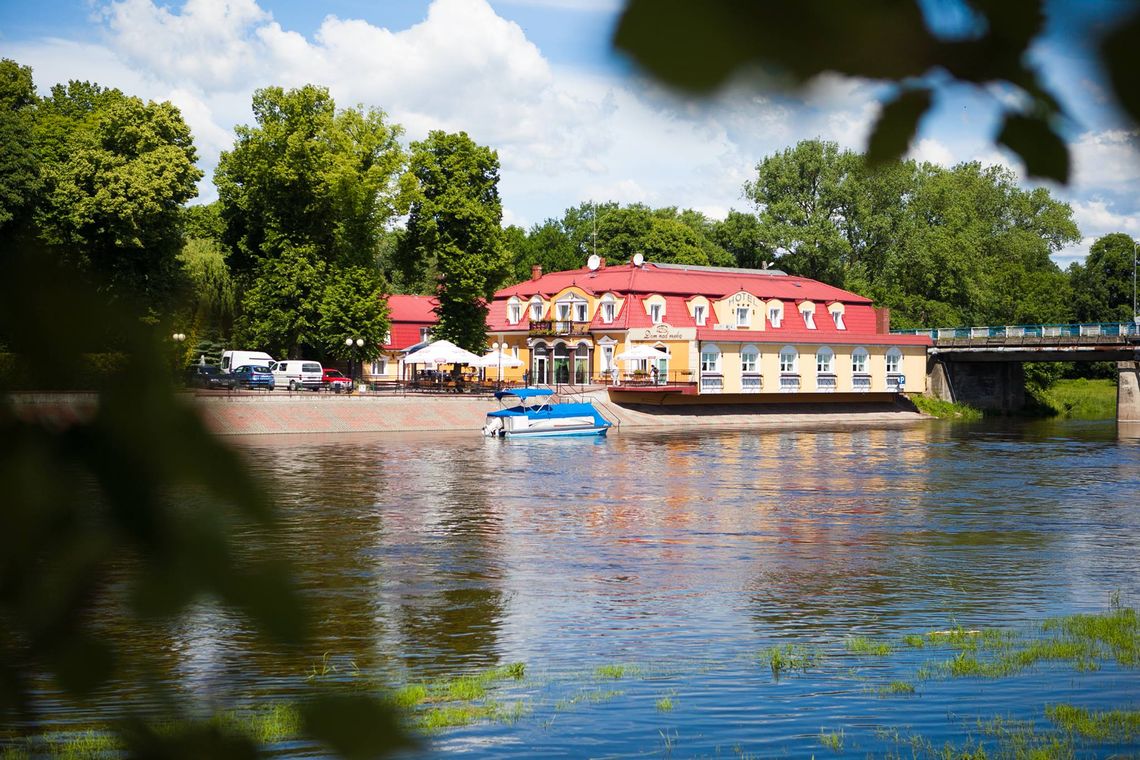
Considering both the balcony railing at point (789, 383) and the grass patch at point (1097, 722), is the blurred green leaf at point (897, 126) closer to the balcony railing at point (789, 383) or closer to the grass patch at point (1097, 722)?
the grass patch at point (1097, 722)

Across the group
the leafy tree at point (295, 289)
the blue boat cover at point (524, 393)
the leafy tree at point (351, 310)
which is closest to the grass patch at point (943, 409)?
the blue boat cover at point (524, 393)

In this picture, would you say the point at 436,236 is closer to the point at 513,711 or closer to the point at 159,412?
the point at 513,711

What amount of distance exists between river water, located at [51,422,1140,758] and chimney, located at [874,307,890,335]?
3542cm

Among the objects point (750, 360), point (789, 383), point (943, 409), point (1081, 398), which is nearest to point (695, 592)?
point (750, 360)

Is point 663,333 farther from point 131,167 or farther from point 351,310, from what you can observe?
point 131,167

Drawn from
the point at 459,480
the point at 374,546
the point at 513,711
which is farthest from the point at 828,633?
the point at 459,480

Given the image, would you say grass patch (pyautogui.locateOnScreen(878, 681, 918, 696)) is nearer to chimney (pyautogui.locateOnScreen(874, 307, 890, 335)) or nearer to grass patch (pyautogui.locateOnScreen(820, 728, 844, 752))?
grass patch (pyautogui.locateOnScreen(820, 728, 844, 752))

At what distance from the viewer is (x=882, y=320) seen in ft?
230

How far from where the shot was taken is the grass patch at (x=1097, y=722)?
9.28 meters

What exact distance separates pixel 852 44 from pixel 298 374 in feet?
187

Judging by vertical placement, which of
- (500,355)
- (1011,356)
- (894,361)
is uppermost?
(1011,356)

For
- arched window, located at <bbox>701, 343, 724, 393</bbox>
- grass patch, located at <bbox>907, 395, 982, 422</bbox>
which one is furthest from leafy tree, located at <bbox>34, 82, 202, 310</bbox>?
grass patch, located at <bbox>907, 395, 982, 422</bbox>

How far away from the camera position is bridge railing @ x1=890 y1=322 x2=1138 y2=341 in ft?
203

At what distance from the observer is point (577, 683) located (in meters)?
11.2
